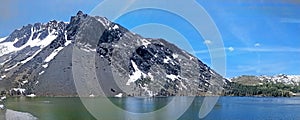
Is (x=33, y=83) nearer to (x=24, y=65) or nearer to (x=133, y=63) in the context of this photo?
(x=24, y=65)

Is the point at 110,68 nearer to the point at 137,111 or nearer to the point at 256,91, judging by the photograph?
the point at 256,91

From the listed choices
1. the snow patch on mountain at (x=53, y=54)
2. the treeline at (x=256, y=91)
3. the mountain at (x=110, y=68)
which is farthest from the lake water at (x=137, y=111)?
the snow patch on mountain at (x=53, y=54)

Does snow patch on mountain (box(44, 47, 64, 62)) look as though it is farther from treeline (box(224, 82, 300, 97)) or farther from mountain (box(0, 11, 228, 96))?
treeline (box(224, 82, 300, 97))

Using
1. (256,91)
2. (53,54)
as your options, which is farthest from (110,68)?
(256,91)

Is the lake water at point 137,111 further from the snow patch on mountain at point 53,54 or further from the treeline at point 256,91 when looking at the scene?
the snow patch on mountain at point 53,54

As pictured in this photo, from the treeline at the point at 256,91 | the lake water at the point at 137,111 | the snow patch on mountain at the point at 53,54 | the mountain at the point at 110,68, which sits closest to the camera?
the lake water at the point at 137,111

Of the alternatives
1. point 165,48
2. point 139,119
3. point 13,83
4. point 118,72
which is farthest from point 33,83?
point 139,119

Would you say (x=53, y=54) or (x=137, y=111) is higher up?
(x=53, y=54)

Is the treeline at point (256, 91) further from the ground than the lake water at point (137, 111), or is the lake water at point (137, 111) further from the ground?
the treeline at point (256, 91)

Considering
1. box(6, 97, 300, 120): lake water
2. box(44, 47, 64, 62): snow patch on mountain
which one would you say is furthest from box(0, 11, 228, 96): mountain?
box(6, 97, 300, 120): lake water
